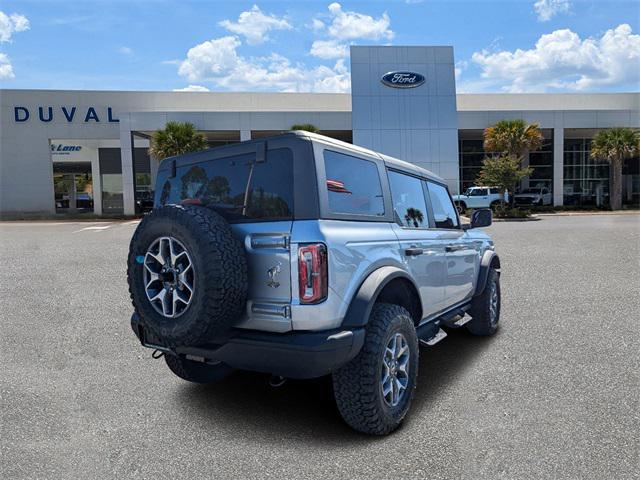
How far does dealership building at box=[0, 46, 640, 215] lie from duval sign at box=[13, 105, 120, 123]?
0.07 metres

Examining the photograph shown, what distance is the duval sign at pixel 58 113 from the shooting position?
33.6 m

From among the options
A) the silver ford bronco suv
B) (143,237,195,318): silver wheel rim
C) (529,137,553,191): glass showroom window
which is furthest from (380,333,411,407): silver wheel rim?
(529,137,553,191): glass showroom window

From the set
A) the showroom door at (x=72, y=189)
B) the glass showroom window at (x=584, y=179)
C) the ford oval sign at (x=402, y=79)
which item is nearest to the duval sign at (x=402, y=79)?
the ford oval sign at (x=402, y=79)

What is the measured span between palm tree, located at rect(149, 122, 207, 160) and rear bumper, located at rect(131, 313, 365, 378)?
2675 centimetres

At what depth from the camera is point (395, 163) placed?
A: 399 cm

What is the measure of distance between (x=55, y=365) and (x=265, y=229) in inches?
120

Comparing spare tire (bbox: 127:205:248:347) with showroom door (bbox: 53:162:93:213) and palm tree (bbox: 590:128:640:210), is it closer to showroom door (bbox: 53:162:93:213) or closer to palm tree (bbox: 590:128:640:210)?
palm tree (bbox: 590:128:640:210)

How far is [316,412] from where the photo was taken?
3.51 m

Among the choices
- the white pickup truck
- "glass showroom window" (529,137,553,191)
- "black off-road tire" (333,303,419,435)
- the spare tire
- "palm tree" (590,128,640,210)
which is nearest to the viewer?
the spare tire

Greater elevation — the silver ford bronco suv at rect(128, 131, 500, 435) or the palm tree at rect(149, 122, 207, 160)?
the palm tree at rect(149, 122, 207, 160)

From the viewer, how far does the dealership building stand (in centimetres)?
3144

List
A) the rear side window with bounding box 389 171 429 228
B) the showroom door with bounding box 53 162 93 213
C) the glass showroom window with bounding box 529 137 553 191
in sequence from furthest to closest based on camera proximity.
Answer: the showroom door with bounding box 53 162 93 213
the glass showroom window with bounding box 529 137 553 191
the rear side window with bounding box 389 171 429 228

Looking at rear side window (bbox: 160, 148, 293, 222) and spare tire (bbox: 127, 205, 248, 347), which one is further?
rear side window (bbox: 160, 148, 293, 222)

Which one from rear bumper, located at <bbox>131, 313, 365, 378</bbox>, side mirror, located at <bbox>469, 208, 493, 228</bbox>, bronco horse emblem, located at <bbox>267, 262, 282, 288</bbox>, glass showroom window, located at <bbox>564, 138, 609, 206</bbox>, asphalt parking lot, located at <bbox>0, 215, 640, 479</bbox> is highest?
glass showroom window, located at <bbox>564, 138, 609, 206</bbox>
